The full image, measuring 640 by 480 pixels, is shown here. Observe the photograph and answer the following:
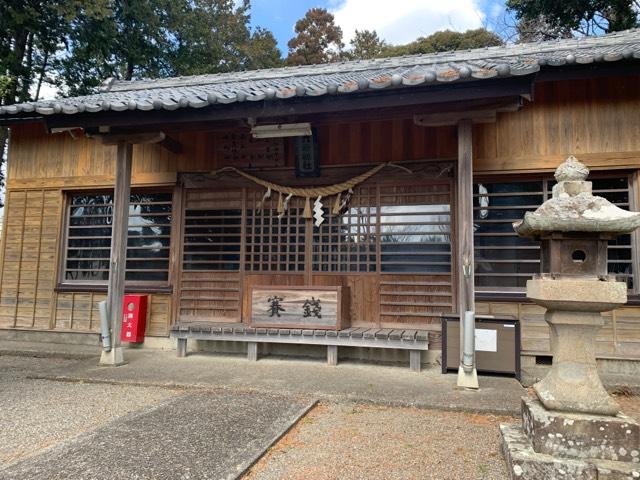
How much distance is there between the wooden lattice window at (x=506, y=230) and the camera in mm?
5766

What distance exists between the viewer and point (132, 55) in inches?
561

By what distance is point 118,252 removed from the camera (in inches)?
228

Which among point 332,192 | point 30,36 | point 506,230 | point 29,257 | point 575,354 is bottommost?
point 575,354

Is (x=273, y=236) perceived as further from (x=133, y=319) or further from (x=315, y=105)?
(x=133, y=319)

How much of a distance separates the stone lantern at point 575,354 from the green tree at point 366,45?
72.3 ft

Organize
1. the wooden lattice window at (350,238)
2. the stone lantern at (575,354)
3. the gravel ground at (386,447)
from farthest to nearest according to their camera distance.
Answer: the wooden lattice window at (350,238) → the gravel ground at (386,447) → the stone lantern at (575,354)

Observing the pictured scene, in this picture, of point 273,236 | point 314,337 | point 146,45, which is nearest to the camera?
point 314,337

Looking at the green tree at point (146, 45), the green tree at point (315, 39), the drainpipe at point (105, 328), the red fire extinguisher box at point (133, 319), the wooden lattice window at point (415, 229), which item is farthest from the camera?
the green tree at point (315, 39)

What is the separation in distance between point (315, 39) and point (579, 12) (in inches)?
538

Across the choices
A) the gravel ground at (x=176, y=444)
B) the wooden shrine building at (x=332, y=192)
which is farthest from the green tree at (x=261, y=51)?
the gravel ground at (x=176, y=444)

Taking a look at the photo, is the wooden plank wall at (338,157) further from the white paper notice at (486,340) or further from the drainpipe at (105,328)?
the drainpipe at (105,328)

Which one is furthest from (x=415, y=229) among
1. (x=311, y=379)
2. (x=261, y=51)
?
(x=261, y=51)

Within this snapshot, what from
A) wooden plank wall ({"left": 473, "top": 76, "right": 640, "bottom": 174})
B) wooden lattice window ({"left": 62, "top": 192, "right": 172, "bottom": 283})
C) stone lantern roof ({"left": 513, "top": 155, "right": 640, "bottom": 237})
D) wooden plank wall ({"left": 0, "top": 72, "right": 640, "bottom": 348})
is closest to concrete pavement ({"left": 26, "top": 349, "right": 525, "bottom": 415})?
wooden plank wall ({"left": 0, "top": 72, "right": 640, "bottom": 348})

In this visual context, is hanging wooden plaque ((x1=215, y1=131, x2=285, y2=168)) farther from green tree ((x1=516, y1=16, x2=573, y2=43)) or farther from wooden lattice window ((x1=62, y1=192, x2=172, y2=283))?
green tree ((x1=516, y1=16, x2=573, y2=43))
